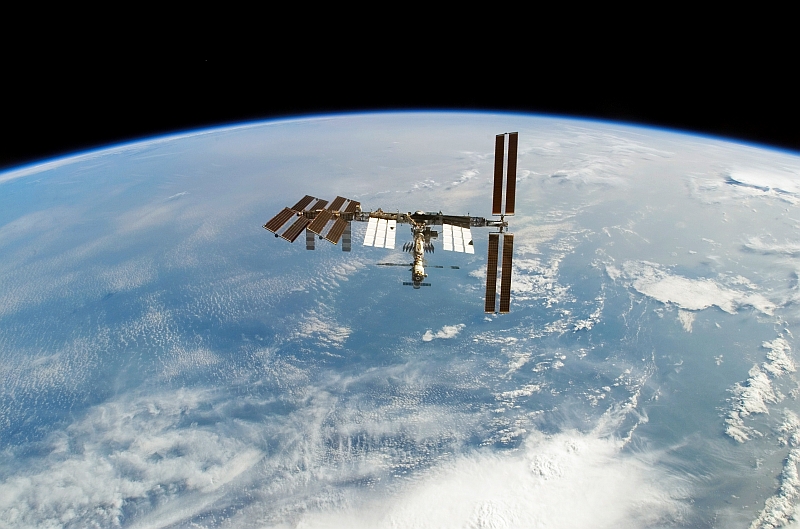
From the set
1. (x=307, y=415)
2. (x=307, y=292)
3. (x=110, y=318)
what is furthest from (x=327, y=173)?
(x=307, y=415)

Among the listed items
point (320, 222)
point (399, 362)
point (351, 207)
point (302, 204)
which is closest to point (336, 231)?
point (320, 222)

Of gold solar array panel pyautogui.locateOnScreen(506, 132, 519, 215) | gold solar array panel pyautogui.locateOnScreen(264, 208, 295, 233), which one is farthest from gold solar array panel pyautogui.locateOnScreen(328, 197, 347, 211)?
gold solar array panel pyautogui.locateOnScreen(506, 132, 519, 215)

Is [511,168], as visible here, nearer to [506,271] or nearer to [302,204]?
[506,271]

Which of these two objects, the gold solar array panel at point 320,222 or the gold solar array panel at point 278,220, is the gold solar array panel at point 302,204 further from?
the gold solar array panel at point 320,222

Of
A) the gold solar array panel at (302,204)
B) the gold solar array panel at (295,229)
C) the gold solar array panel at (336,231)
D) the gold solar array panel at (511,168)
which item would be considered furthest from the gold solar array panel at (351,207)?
the gold solar array panel at (511,168)

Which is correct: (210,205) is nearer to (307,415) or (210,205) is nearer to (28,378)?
(28,378)

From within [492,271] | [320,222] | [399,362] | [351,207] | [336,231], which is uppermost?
[351,207]
